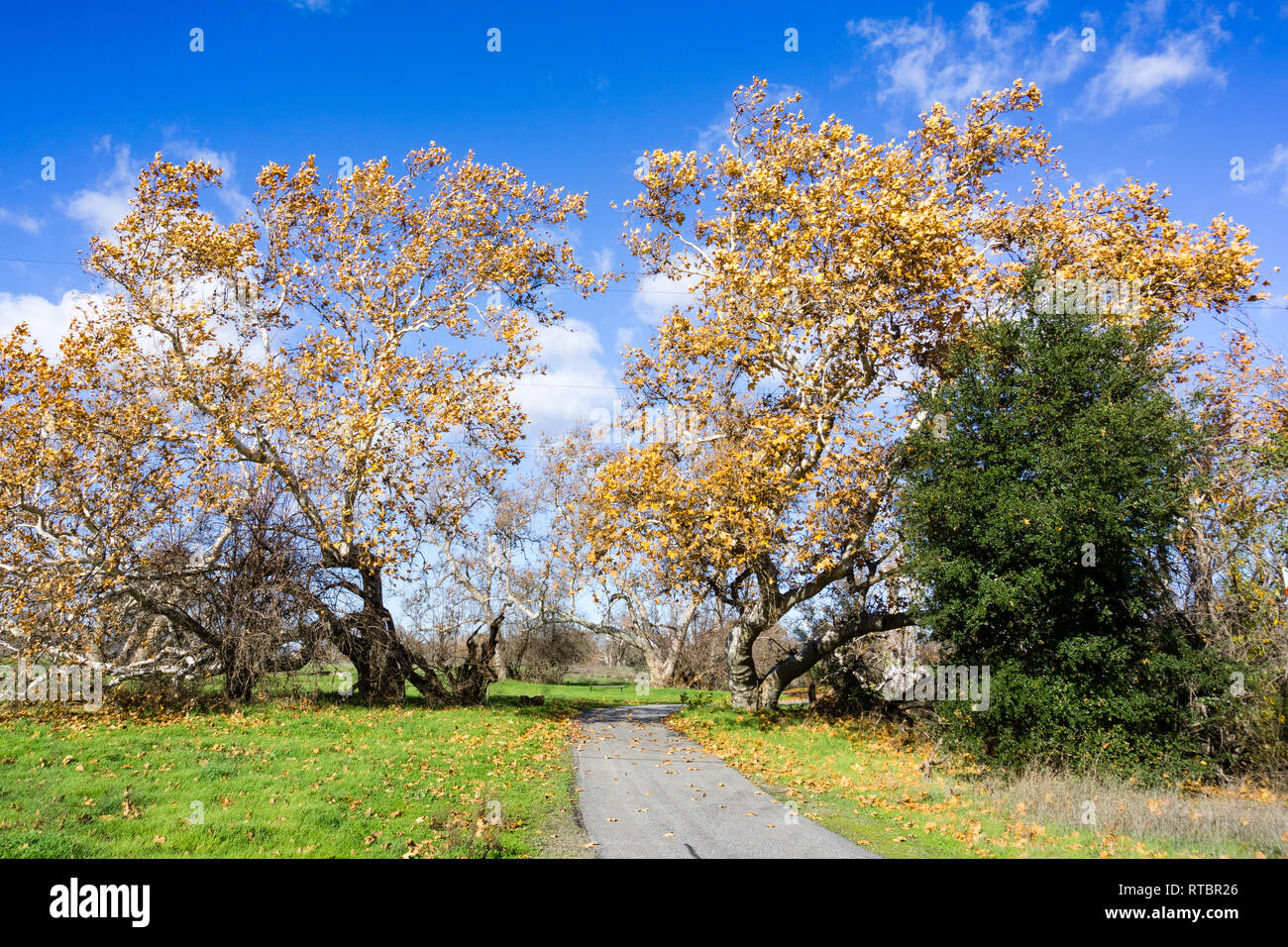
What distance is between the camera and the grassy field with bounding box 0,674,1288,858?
304 inches

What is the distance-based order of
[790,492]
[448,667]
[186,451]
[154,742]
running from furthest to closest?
[448,667] → [186,451] → [790,492] → [154,742]

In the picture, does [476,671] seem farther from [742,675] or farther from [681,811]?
[681,811]

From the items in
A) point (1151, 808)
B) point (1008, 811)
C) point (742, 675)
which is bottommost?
point (742, 675)

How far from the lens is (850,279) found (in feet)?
57.4

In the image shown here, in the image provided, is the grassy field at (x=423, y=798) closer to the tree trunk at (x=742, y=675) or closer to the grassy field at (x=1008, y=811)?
the grassy field at (x=1008, y=811)


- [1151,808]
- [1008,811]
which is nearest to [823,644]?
[1008,811]

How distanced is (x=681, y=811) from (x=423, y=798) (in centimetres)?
345

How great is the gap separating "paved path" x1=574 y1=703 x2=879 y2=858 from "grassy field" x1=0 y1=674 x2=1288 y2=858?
41cm

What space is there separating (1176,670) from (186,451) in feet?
70.5

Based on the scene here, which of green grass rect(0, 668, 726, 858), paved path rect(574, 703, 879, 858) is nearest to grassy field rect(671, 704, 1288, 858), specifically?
paved path rect(574, 703, 879, 858)

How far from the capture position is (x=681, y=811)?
9805mm

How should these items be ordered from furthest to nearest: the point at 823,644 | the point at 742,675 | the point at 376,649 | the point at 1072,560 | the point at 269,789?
the point at 742,675
the point at 823,644
the point at 376,649
the point at 1072,560
the point at 269,789
